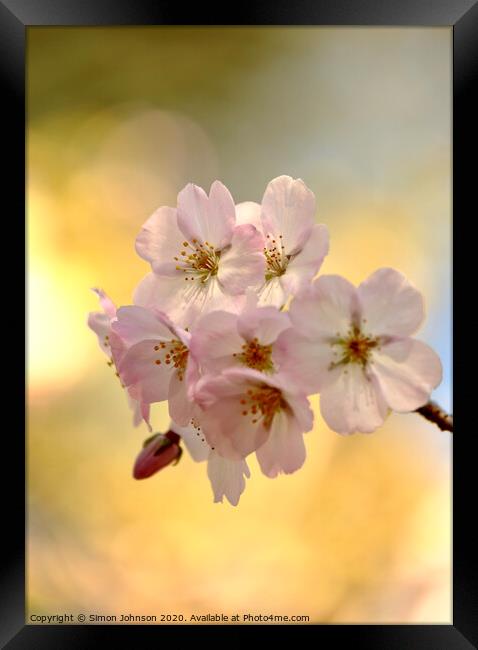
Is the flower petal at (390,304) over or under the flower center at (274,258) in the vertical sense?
under

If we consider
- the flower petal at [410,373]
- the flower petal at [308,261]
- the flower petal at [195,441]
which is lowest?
the flower petal at [195,441]

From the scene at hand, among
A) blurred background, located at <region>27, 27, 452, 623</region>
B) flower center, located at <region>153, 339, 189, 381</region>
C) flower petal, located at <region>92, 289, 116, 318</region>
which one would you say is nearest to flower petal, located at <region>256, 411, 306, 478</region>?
flower center, located at <region>153, 339, 189, 381</region>

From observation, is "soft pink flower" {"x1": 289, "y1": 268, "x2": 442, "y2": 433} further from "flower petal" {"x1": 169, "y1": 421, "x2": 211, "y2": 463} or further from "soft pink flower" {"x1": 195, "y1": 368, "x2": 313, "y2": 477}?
"flower petal" {"x1": 169, "y1": 421, "x2": 211, "y2": 463}

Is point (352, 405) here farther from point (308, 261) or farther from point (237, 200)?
point (237, 200)

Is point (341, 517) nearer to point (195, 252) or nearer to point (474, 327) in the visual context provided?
point (474, 327)

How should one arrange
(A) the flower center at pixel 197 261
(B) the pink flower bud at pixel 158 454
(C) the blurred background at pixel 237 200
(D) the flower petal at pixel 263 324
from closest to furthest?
(D) the flower petal at pixel 263 324 → (A) the flower center at pixel 197 261 → (B) the pink flower bud at pixel 158 454 → (C) the blurred background at pixel 237 200

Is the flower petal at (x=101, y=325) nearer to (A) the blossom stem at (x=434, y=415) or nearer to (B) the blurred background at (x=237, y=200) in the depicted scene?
(B) the blurred background at (x=237, y=200)

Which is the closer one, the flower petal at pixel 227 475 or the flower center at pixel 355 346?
the flower center at pixel 355 346

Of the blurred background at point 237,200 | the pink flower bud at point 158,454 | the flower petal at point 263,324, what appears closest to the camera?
the flower petal at point 263,324

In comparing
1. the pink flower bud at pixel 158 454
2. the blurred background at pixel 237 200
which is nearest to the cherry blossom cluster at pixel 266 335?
the pink flower bud at pixel 158 454
